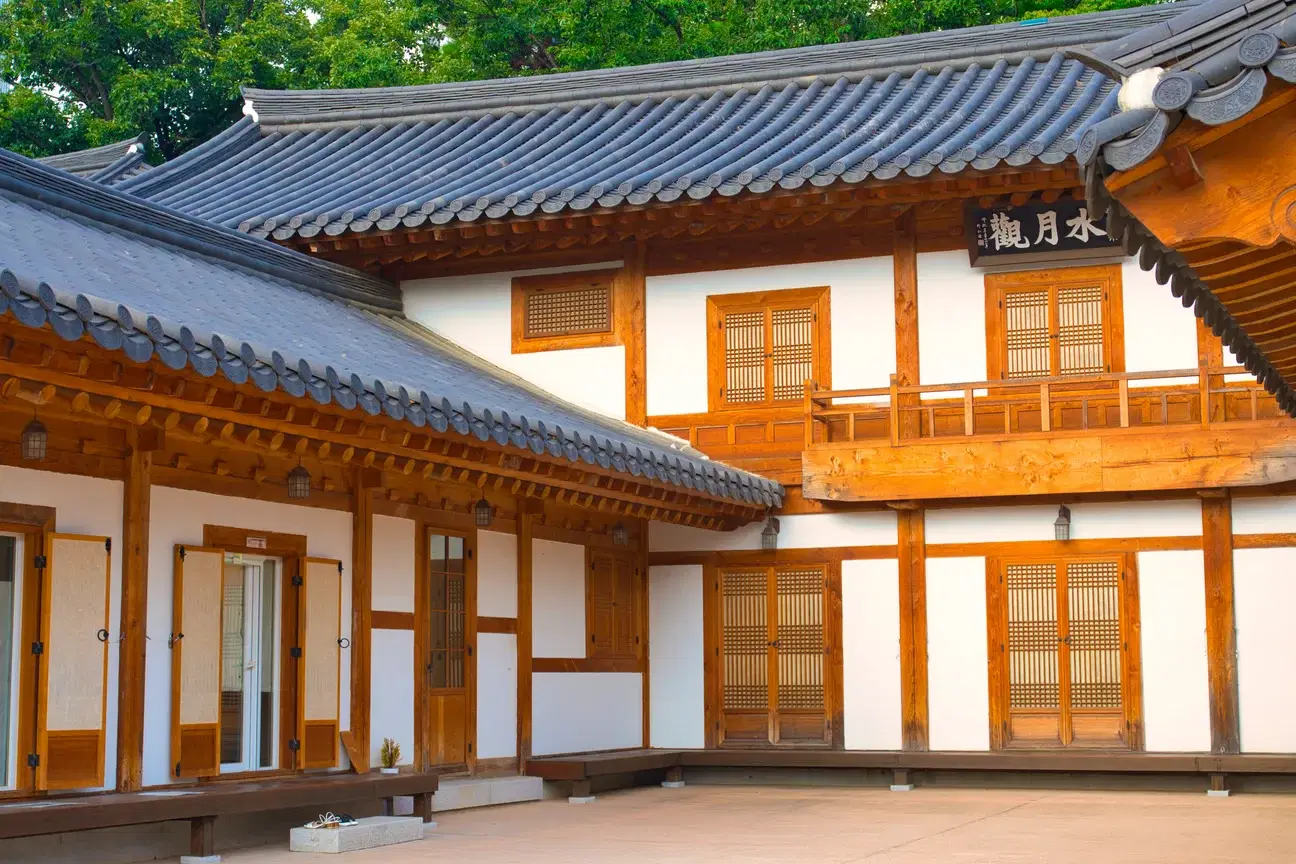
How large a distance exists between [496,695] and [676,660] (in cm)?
226

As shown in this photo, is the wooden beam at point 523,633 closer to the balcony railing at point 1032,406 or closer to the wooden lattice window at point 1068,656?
the balcony railing at point 1032,406

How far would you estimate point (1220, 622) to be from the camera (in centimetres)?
1259

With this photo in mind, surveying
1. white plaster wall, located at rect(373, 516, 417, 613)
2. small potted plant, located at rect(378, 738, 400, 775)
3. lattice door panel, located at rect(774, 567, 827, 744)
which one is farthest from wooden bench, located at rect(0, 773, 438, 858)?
lattice door panel, located at rect(774, 567, 827, 744)

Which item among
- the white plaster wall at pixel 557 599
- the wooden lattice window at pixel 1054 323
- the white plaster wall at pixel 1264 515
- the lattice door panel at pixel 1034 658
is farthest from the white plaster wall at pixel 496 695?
the white plaster wall at pixel 1264 515

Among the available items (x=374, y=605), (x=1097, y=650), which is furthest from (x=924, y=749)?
(x=374, y=605)

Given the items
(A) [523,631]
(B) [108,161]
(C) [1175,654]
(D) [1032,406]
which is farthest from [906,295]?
(B) [108,161]

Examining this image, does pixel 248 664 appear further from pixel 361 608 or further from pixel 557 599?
pixel 557 599

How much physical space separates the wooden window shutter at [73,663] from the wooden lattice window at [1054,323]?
7605mm

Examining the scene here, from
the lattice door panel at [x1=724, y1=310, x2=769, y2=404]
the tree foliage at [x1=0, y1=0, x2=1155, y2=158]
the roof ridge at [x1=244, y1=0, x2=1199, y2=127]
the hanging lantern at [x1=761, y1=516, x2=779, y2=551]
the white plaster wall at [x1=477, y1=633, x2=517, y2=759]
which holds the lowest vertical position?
the white plaster wall at [x1=477, y1=633, x2=517, y2=759]

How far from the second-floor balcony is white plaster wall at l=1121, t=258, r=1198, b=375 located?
0.60 feet

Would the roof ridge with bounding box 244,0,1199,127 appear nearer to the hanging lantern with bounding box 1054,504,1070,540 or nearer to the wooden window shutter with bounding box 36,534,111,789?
the hanging lantern with bounding box 1054,504,1070,540

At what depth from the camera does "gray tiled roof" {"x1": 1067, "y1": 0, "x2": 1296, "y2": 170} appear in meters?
3.80

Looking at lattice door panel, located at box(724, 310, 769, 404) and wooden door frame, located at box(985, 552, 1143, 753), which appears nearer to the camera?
wooden door frame, located at box(985, 552, 1143, 753)

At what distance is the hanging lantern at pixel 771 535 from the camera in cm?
1376
